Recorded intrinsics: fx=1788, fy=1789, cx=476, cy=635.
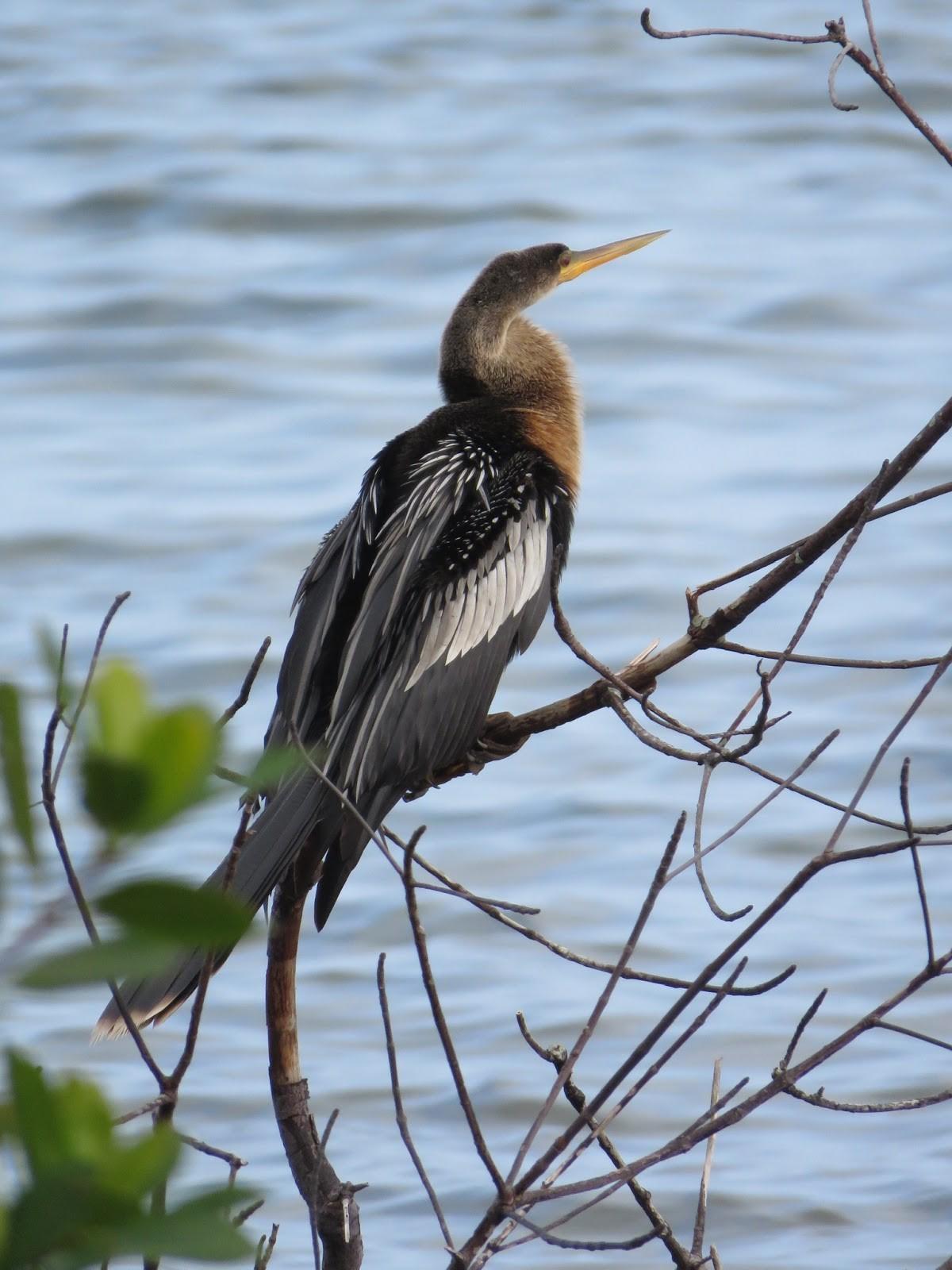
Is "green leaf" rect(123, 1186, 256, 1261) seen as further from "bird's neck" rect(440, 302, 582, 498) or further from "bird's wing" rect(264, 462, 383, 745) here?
"bird's neck" rect(440, 302, 582, 498)

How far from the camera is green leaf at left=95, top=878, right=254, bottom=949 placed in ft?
1.96

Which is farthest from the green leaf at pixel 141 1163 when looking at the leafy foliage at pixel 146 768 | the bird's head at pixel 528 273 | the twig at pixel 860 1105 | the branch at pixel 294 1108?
the bird's head at pixel 528 273

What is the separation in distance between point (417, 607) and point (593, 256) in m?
1.23

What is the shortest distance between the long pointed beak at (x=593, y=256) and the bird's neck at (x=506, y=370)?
1.08ft

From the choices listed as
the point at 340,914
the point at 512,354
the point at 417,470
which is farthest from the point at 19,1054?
the point at 340,914

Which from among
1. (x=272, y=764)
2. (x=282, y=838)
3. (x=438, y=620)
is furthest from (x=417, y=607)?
(x=272, y=764)

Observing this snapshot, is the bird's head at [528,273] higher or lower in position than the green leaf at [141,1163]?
higher

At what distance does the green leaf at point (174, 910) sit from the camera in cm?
60

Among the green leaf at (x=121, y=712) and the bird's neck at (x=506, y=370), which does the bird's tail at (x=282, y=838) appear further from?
the green leaf at (x=121, y=712)

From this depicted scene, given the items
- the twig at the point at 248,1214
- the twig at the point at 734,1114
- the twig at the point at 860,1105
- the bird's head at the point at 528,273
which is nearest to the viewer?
the twig at the point at 248,1214

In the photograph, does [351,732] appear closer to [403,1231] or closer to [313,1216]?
[313,1216]

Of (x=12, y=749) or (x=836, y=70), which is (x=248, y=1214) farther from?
(x=836, y=70)

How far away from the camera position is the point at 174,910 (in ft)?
1.97

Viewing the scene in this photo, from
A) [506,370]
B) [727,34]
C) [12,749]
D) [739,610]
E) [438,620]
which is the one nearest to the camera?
[12,749]
